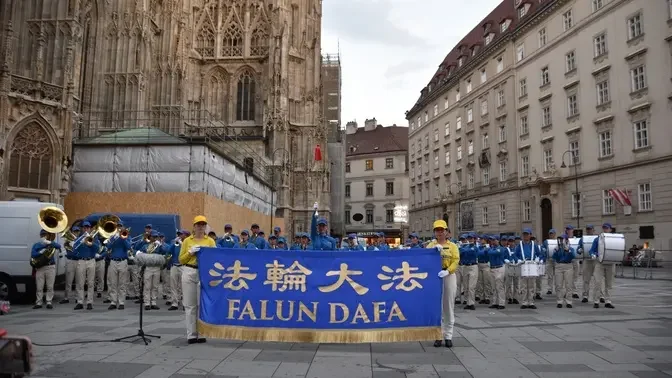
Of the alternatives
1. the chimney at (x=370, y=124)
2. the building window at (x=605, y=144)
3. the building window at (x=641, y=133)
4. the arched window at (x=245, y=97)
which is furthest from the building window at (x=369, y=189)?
the building window at (x=641, y=133)

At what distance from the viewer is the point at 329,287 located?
26.0ft

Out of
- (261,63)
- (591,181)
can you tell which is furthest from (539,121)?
(261,63)

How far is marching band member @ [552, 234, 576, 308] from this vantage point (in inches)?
519

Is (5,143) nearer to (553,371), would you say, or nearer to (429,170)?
(553,371)

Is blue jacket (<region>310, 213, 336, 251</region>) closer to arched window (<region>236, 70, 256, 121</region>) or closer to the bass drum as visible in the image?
the bass drum

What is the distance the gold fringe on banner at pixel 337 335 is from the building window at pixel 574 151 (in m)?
30.3

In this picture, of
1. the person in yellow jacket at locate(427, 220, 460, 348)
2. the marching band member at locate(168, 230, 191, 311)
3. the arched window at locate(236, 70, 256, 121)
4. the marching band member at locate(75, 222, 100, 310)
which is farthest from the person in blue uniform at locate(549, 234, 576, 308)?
the arched window at locate(236, 70, 256, 121)

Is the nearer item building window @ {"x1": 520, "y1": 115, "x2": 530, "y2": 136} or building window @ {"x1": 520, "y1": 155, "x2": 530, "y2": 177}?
building window @ {"x1": 520, "y1": 155, "x2": 530, "y2": 177}

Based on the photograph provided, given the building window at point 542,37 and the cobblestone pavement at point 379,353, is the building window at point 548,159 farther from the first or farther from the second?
the cobblestone pavement at point 379,353

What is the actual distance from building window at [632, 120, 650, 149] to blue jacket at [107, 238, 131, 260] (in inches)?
1106

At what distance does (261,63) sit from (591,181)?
100ft

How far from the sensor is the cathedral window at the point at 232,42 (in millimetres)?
49844

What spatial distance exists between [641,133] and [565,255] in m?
20.5

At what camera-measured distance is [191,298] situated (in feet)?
26.4
